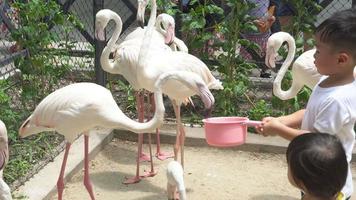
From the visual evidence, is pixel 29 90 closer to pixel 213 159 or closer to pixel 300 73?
pixel 213 159

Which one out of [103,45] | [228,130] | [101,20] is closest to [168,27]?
[101,20]

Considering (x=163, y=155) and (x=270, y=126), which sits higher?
(x=270, y=126)

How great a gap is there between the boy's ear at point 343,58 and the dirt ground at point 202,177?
6.95 feet

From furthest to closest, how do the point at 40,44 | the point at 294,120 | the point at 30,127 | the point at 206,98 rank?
the point at 40,44
the point at 30,127
the point at 206,98
the point at 294,120

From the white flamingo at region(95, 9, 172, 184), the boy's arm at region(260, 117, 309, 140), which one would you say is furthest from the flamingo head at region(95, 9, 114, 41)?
the boy's arm at region(260, 117, 309, 140)

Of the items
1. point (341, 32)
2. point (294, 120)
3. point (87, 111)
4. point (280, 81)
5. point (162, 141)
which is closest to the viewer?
point (341, 32)

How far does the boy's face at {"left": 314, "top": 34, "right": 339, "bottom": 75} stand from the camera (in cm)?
244

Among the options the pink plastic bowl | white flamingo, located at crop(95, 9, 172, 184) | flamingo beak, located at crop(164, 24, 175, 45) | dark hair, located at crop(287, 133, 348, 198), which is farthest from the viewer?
flamingo beak, located at crop(164, 24, 175, 45)

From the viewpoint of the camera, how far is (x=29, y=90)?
16.8 ft

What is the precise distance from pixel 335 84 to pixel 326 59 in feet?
0.50

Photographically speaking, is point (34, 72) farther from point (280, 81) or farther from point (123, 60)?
point (280, 81)

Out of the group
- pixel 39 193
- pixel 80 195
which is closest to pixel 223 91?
Result: pixel 80 195

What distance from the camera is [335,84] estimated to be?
2547 mm

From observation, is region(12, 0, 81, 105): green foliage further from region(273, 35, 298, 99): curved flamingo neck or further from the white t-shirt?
the white t-shirt
